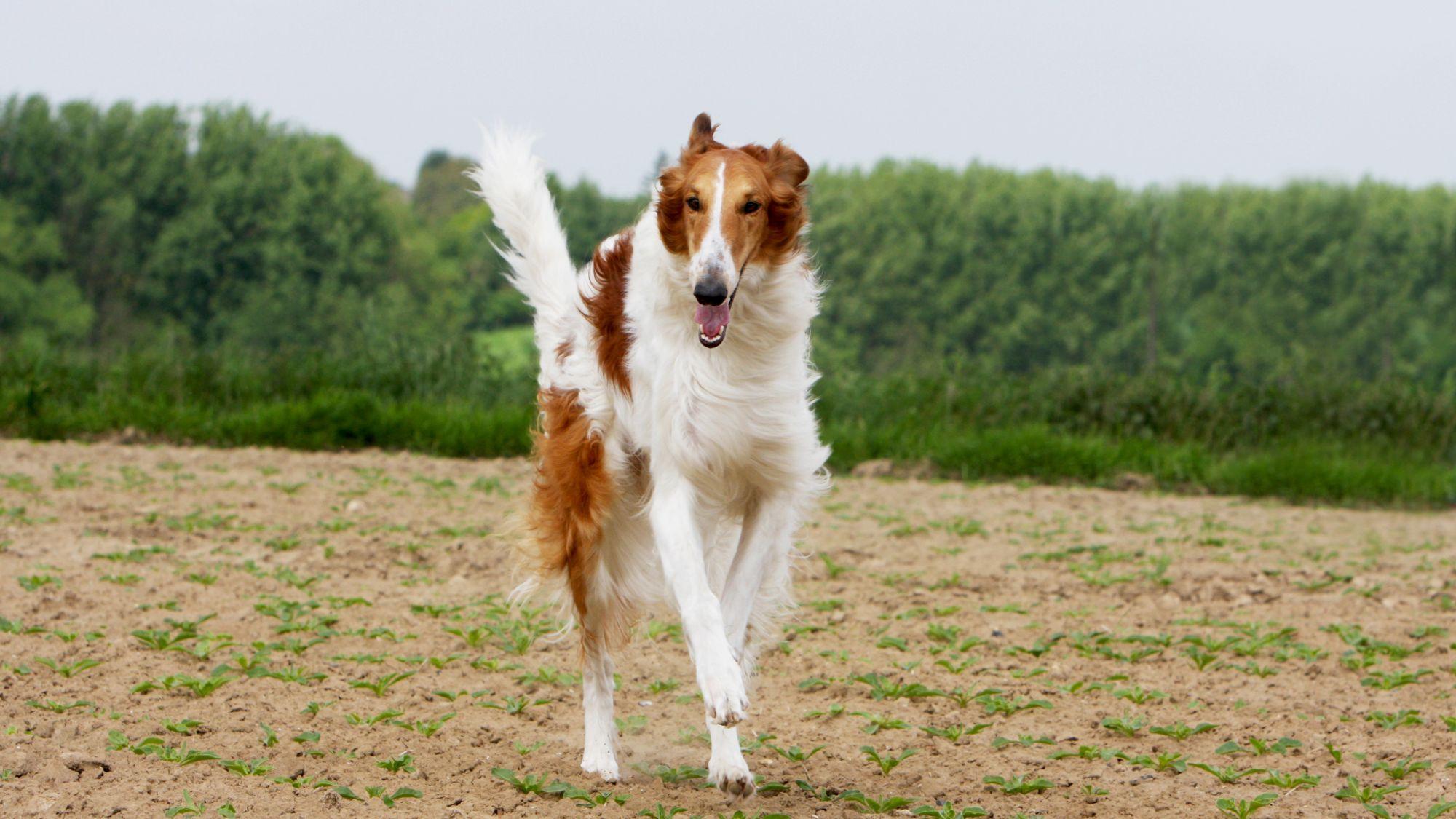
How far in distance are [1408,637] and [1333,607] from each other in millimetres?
685

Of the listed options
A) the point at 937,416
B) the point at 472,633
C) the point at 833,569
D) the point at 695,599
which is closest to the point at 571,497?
the point at 695,599

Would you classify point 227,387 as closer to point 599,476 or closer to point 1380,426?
point 599,476

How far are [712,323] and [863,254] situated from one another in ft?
65.5

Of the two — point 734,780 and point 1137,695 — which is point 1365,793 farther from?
point 734,780

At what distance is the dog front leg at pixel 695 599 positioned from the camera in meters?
3.49

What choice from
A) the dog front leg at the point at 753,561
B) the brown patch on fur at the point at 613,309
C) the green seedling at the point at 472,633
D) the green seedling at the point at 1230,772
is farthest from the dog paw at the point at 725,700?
the green seedling at the point at 472,633

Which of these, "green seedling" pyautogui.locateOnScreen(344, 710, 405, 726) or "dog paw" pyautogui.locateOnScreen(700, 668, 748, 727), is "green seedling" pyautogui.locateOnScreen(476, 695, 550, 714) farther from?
"dog paw" pyautogui.locateOnScreen(700, 668, 748, 727)

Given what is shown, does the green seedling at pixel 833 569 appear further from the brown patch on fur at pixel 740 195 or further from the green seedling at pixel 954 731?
the brown patch on fur at pixel 740 195

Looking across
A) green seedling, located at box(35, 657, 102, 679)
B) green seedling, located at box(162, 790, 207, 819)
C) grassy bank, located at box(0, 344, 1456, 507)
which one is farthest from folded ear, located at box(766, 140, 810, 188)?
grassy bank, located at box(0, 344, 1456, 507)

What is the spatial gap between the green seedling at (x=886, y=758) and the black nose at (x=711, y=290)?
1.59 m

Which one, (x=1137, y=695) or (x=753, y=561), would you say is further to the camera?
(x=1137, y=695)

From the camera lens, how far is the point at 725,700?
137 inches

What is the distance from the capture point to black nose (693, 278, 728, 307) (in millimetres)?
3582

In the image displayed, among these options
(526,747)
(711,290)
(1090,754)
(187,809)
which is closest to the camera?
(187,809)
